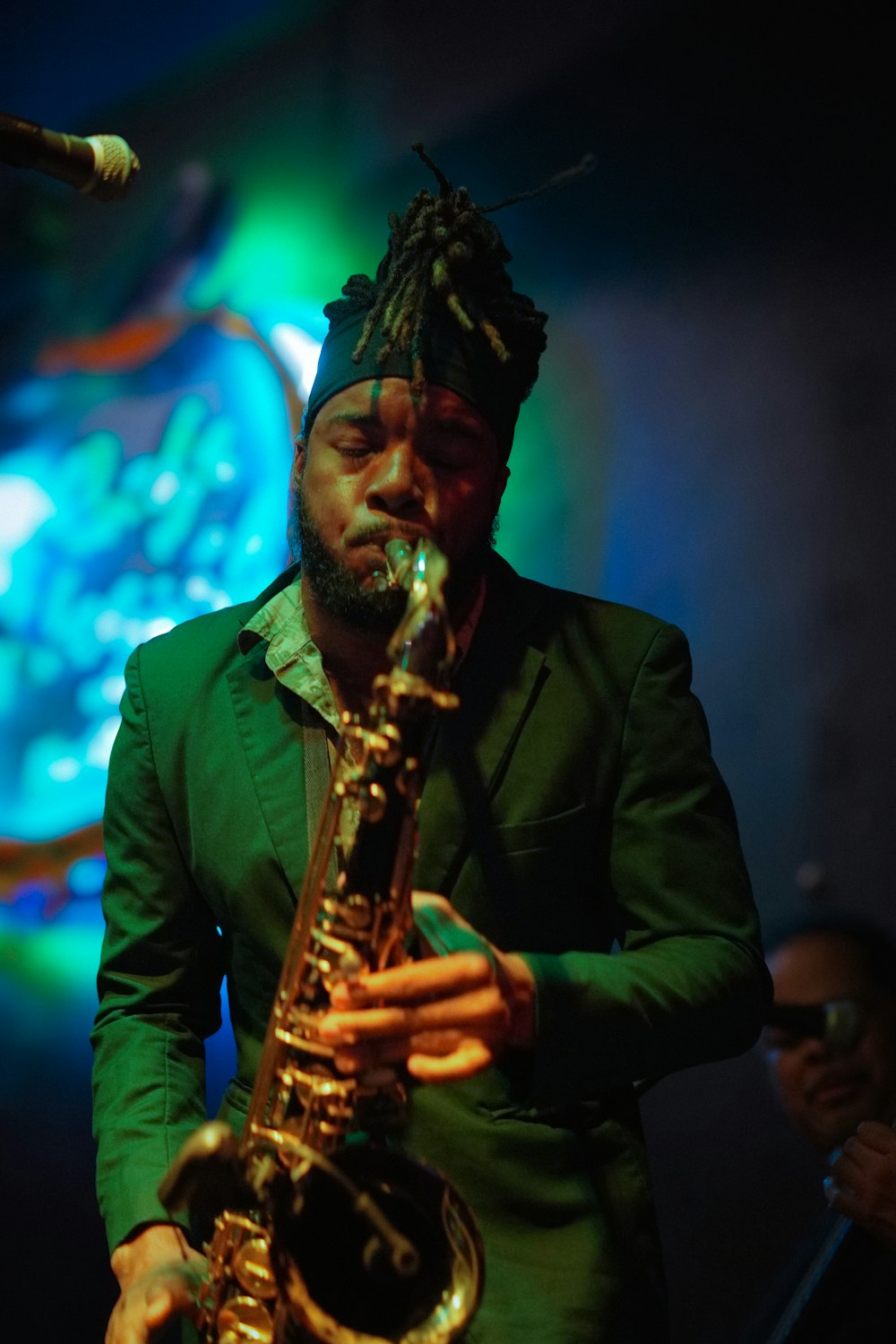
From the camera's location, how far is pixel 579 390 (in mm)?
3084

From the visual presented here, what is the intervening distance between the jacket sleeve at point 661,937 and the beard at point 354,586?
0.31 m

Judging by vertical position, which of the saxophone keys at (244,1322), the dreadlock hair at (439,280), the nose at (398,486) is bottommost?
the saxophone keys at (244,1322)

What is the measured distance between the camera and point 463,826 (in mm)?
1766

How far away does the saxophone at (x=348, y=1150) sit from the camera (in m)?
1.33

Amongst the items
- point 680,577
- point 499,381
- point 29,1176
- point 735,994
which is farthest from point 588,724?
point 29,1176

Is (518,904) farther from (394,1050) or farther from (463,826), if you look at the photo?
(394,1050)

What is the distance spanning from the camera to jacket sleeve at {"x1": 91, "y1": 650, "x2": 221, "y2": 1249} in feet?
5.82

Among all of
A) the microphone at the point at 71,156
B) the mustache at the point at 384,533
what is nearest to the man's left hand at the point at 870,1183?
the mustache at the point at 384,533

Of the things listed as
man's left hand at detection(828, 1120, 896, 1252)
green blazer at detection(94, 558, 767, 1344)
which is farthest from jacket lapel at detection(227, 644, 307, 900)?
man's left hand at detection(828, 1120, 896, 1252)

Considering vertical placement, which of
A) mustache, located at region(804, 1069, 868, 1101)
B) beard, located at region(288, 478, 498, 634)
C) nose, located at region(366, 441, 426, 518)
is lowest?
mustache, located at region(804, 1069, 868, 1101)

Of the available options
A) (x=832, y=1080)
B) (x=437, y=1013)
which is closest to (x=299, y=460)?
(x=437, y=1013)

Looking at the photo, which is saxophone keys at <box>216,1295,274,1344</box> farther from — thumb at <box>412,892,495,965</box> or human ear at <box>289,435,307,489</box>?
human ear at <box>289,435,307,489</box>

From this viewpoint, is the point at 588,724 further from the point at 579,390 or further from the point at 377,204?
the point at 377,204

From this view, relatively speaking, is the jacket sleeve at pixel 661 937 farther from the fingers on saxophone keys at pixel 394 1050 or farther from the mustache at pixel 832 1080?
the mustache at pixel 832 1080
